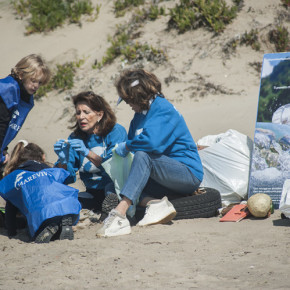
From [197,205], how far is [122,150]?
78cm

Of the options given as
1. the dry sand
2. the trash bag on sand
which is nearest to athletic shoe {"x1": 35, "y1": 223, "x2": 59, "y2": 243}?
the dry sand

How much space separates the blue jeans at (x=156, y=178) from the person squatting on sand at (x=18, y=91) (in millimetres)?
1192

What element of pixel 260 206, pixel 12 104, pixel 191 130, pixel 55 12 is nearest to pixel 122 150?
pixel 12 104

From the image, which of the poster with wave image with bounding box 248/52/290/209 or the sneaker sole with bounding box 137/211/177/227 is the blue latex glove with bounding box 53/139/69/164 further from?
the poster with wave image with bounding box 248/52/290/209

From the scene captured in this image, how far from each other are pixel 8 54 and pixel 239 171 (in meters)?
6.84

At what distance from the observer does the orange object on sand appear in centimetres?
409

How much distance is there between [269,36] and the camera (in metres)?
8.04

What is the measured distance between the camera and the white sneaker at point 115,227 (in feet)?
11.9

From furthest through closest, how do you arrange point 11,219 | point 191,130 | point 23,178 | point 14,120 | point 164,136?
point 191,130 < point 14,120 < point 11,219 < point 164,136 < point 23,178

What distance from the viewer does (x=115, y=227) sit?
3650 mm

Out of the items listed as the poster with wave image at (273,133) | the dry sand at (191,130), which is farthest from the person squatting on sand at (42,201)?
the poster with wave image at (273,133)

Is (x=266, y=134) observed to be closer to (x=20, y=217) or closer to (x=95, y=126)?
(x=95, y=126)

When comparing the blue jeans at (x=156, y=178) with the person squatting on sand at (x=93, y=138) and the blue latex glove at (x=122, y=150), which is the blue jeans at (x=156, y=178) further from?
the person squatting on sand at (x=93, y=138)

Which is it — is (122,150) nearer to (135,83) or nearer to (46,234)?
(135,83)
